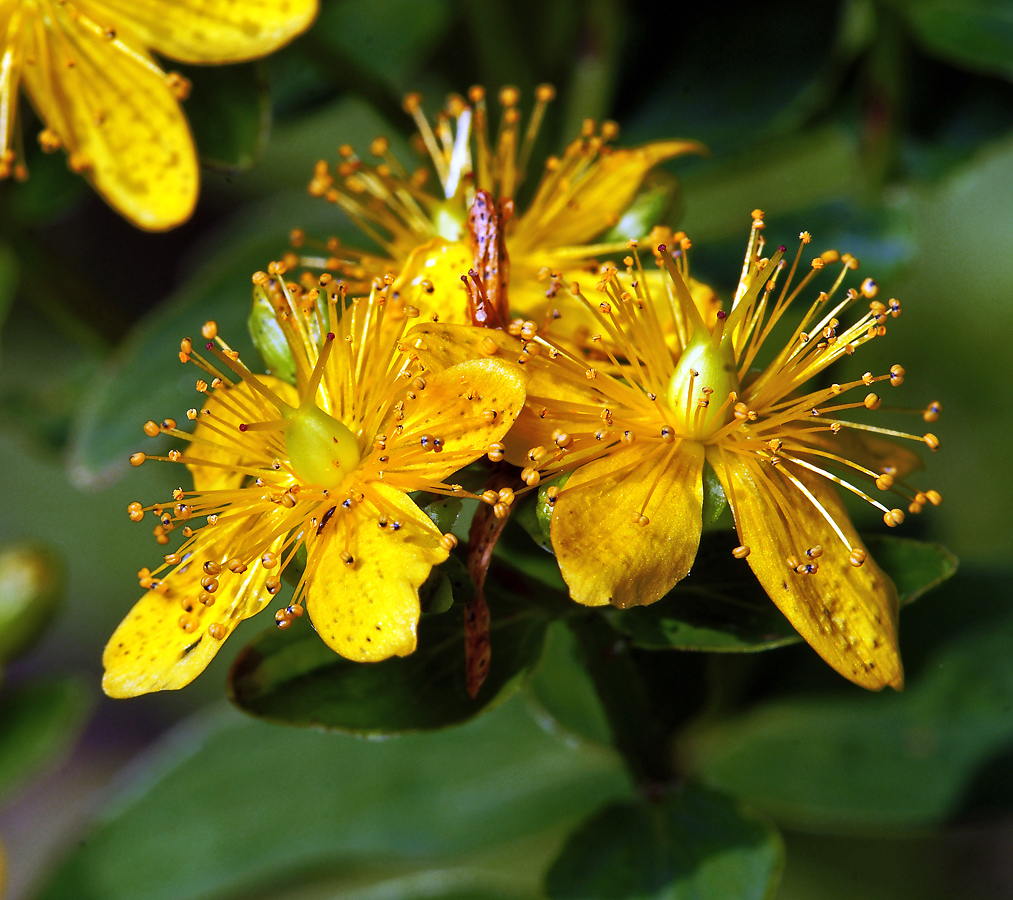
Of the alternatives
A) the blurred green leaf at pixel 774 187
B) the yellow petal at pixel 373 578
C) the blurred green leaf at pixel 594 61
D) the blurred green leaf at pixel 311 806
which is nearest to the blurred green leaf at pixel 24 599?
the blurred green leaf at pixel 311 806

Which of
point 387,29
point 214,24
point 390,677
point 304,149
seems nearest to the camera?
point 390,677

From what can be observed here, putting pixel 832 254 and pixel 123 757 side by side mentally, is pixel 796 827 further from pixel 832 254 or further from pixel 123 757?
pixel 123 757

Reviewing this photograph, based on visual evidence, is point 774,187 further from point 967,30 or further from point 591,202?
point 591,202

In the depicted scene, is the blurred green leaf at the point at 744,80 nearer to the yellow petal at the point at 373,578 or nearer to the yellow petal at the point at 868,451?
the yellow petal at the point at 868,451

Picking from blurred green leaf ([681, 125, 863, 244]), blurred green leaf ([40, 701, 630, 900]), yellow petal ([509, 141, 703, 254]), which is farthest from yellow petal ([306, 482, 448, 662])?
blurred green leaf ([681, 125, 863, 244])

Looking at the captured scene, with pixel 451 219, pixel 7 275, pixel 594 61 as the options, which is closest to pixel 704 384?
pixel 451 219

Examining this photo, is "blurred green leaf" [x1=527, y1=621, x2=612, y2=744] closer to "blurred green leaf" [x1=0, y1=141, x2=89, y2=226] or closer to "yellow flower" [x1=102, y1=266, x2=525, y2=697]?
"yellow flower" [x1=102, y1=266, x2=525, y2=697]

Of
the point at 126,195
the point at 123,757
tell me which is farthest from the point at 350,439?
the point at 123,757
